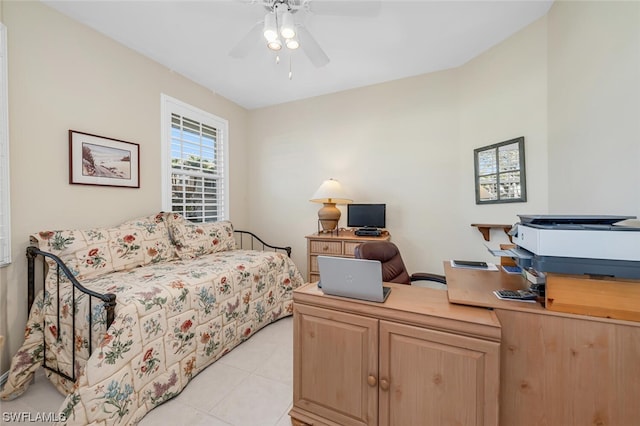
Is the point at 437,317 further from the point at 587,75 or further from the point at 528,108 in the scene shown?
the point at 528,108

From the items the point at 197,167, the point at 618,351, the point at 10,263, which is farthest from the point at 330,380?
the point at 197,167

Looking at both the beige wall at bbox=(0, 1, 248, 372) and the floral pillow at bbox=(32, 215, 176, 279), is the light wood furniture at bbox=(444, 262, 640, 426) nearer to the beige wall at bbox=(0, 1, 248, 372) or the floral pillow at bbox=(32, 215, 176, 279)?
the floral pillow at bbox=(32, 215, 176, 279)

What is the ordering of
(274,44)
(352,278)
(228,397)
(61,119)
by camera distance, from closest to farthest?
1. (352,278)
2. (228,397)
3. (274,44)
4. (61,119)

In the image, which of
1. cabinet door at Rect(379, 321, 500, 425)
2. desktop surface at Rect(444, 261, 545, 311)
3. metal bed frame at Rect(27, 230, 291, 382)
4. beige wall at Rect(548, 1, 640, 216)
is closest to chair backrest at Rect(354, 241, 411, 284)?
desktop surface at Rect(444, 261, 545, 311)

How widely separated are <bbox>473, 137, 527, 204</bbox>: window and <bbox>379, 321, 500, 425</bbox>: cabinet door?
181 centimetres

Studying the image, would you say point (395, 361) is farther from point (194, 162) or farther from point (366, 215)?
point (194, 162)

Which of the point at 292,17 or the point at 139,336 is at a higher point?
the point at 292,17

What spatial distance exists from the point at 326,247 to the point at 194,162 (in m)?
1.98

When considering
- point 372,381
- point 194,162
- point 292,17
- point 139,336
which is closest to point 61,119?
point 194,162

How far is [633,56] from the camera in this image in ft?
3.91

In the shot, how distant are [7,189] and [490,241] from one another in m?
3.97

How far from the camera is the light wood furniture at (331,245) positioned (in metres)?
2.74

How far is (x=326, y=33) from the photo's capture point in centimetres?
216

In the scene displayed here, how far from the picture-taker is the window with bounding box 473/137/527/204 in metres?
2.16
